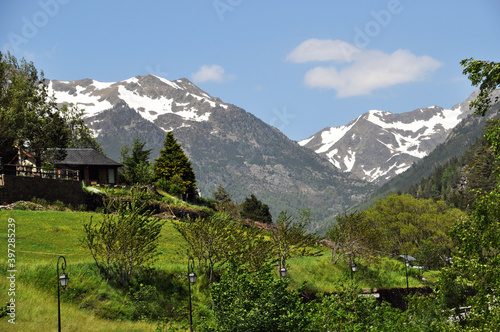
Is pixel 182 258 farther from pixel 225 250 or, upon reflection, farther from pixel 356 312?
pixel 356 312

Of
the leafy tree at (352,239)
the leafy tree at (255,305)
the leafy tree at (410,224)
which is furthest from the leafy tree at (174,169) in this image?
the leafy tree at (255,305)

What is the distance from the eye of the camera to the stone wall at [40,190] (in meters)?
42.4

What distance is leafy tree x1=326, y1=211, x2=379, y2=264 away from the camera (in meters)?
46.2

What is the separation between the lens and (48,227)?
37.1 meters

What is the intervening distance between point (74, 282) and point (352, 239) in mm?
29291

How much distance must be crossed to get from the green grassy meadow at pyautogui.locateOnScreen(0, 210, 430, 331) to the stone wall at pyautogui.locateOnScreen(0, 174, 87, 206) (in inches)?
150

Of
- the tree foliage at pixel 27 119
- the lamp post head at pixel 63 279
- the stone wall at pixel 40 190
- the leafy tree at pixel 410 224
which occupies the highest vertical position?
the tree foliage at pixel 27 119

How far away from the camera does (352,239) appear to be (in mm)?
47219

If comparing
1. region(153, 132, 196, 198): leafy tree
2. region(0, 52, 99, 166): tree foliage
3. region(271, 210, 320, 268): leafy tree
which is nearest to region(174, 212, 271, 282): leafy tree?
region(271, 210, 320, 268): leafy tree

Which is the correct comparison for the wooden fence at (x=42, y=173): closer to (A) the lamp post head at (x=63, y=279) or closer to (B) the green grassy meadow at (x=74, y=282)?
(B) the green grassy meadow at (x=74, y=282)

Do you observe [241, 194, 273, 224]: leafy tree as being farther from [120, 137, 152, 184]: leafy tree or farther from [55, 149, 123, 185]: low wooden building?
[55, 149, 123, 185]: low wooden building

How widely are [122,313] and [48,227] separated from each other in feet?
45.5

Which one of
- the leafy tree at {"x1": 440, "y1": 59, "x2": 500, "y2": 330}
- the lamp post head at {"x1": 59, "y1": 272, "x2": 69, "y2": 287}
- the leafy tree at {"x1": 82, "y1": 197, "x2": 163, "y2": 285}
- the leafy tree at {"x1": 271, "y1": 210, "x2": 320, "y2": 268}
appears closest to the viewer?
the leafy tree at {"x1": 440, "y1": 59, "x2": 500, "y2": 330}

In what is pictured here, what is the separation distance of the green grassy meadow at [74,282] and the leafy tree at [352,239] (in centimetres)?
307
